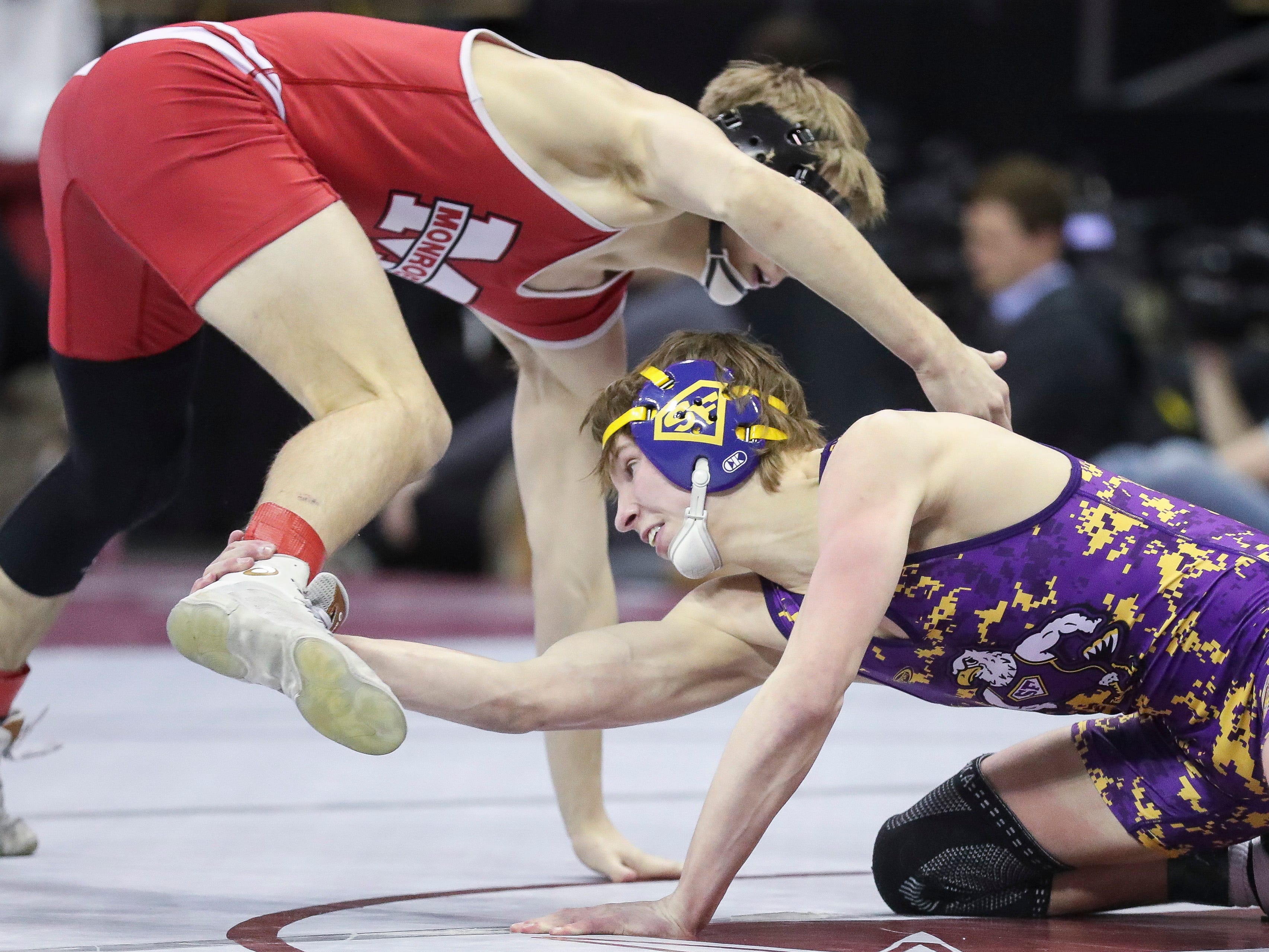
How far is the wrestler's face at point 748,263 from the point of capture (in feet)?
8.90

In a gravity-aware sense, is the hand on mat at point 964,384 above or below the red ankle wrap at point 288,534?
above

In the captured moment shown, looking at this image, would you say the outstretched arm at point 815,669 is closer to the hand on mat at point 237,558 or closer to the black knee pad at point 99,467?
the hand on mat at point 237,558

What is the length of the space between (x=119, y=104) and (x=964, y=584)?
1.31 metres

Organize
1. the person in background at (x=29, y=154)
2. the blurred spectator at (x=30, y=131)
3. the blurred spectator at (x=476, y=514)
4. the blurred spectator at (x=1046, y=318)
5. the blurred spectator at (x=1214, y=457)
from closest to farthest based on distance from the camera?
the blurred spectator at (x=1214, y=457) < the blurred spectator at (x=1046, y=318) < the person in background at (x=29, y=154) < the blurred spectator at (x=30, y=131) < the blurred spectator at (x=476, y=514)

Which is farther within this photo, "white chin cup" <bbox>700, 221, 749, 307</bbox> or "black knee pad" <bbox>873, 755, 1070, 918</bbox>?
"white chin cup" <bbox>700, 221, 749, 307</bbox>

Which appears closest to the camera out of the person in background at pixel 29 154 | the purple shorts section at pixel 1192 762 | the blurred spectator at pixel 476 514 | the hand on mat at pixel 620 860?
the purple shorts section at pixel 1192 762

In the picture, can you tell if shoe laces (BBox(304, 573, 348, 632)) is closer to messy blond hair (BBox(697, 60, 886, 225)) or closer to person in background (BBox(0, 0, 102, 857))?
messy blond hair (BBox(697, 60, 886, 225))

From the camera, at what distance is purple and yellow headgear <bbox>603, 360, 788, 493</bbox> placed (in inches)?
89.4

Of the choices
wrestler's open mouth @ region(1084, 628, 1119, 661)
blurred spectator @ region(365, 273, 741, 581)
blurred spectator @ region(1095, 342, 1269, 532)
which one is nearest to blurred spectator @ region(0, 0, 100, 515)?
blurred spectator @ region(365, 273, 741, 581)

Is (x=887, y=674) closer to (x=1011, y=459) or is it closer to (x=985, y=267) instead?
(x=1011, y=459)

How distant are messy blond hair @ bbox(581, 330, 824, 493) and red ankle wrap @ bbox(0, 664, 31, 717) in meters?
1.10

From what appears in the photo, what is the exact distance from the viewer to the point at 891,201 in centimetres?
843

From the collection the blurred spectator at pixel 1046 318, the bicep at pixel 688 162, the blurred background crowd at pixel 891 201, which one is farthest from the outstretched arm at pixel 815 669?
the blurred background crowd at pixel 891 201

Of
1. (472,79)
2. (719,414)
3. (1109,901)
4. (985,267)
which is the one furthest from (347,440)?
(985,267)
